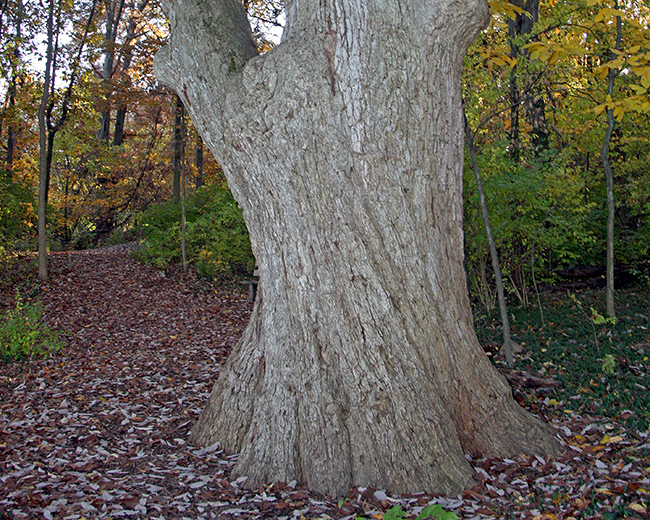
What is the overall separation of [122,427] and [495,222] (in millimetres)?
5605

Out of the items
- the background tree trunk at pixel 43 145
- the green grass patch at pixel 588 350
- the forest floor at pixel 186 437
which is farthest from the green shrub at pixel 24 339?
the green grass patch at pixel 588 350

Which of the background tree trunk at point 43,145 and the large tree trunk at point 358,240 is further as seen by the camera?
the background tree trunk at point 43,145

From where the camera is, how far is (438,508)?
236 cm

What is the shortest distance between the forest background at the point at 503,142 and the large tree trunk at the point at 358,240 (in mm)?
1366

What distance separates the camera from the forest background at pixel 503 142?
6.68 m

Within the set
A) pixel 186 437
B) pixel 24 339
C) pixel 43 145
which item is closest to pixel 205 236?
pixel 43 145

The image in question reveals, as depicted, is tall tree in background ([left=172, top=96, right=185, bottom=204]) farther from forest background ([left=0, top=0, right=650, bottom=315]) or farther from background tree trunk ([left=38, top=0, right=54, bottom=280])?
background tree trunk ([left=38, top=0, right=54, bottom=280])

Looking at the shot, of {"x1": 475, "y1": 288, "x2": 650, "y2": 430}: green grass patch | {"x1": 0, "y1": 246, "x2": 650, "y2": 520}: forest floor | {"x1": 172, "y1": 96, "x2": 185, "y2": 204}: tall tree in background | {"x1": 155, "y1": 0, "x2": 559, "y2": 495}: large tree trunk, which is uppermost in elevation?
{"x1": 172, "y1": 96, "x2": 185, "y2": 204}: tall tree in background

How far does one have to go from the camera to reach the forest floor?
9.00 feet

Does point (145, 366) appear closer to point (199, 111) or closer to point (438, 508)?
point (199, 111)

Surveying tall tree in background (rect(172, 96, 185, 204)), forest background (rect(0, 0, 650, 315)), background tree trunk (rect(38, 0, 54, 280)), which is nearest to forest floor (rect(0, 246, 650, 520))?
forest background (rect(0, 0, 650, 315))

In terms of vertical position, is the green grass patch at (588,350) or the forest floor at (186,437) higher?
the green grass patch at (588,350)

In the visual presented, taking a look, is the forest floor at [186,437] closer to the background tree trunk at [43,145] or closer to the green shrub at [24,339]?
the green shrub at [24,339]

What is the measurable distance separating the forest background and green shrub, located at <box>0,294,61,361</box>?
344 cm
